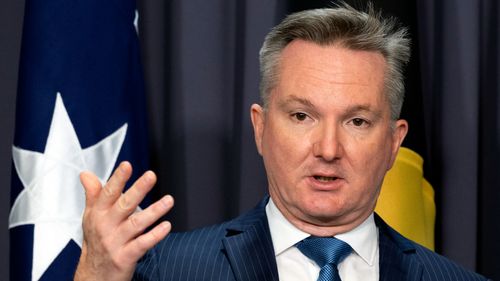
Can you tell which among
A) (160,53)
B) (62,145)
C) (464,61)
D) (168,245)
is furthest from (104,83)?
(464,61)

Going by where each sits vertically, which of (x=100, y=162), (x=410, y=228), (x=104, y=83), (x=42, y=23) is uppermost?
(x=42, y=23)

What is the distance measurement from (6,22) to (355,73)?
140 centimetres

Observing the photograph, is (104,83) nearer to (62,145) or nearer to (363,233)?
(62,145)

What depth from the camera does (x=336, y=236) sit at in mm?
1729

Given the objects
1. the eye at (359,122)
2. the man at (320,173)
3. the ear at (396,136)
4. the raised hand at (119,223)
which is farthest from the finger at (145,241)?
the ear at (396,136)

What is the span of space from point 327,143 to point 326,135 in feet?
0.07

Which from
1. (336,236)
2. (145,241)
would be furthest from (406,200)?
(145,241)

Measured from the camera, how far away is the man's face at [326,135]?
1.68 metres

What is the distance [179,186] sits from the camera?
268 cm

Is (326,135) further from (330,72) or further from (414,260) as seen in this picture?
(414,260)

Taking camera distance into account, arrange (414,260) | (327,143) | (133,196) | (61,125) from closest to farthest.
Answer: (133,196), (327,143), (414,260), (61,125)

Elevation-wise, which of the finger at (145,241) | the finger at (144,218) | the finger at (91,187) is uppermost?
the finger at (91,187)

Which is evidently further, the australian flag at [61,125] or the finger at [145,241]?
the australian flag at [61,125]

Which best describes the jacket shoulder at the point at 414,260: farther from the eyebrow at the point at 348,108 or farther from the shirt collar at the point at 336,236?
the eyebrow at the point at 348,108
